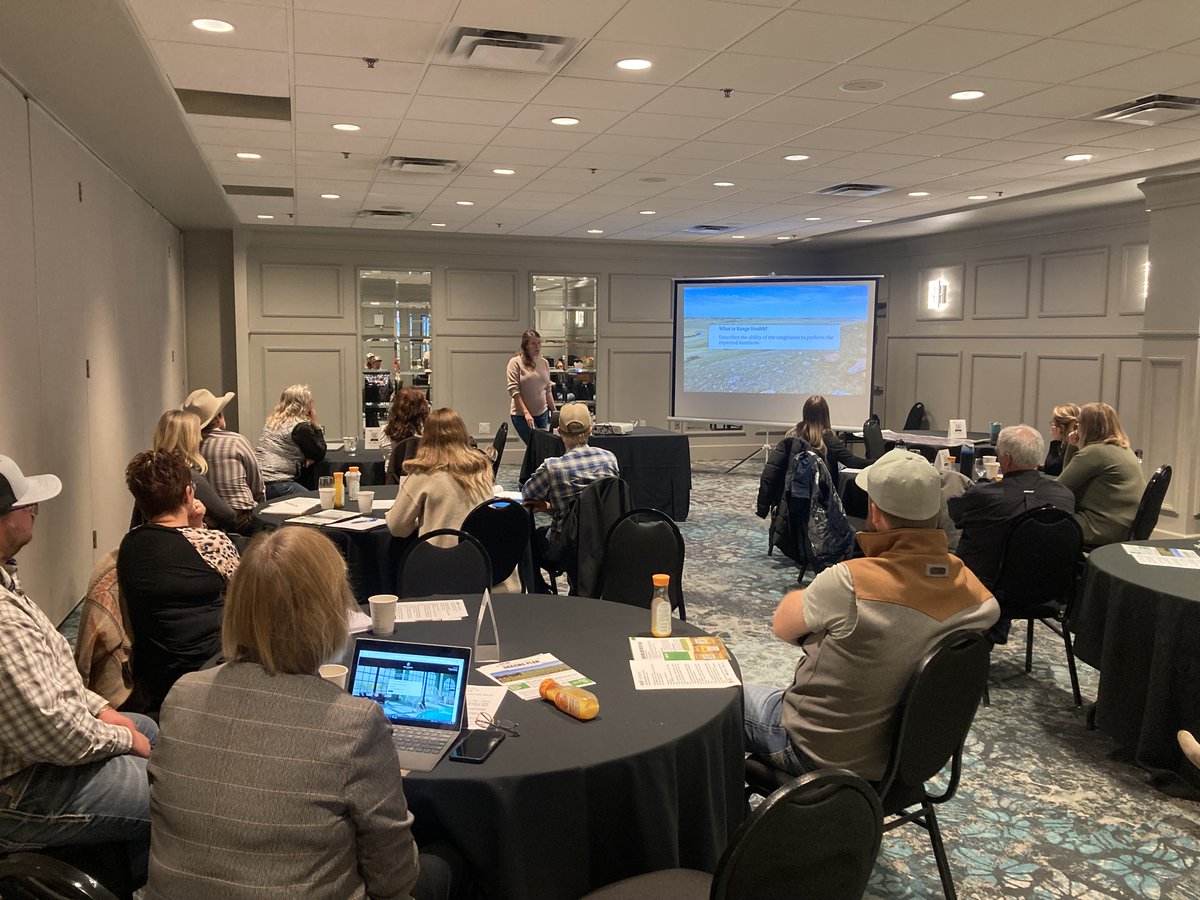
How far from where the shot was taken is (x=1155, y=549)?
4.06 m

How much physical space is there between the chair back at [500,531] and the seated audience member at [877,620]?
6.42 feet

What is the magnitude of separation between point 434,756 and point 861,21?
3241mm

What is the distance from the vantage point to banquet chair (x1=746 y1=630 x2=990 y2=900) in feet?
7.34

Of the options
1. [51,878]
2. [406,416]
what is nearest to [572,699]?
[51,878]

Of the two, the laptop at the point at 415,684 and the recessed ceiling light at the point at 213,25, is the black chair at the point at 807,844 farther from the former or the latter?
the recessed ceiling light at the point at 213,25

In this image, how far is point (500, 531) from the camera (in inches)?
165

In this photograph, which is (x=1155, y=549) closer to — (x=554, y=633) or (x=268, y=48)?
(x=554, y=633)

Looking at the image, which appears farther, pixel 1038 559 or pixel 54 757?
pixel 1038 559

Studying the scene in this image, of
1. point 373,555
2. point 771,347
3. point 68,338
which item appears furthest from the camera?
point 771,347

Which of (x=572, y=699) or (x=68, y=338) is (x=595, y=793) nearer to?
(x=572, y=699)

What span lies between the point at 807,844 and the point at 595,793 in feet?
1.81

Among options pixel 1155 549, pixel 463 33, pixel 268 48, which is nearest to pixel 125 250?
pixel 268 48

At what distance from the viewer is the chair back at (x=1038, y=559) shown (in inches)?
160

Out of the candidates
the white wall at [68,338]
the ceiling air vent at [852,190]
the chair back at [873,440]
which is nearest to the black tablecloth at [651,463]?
the chair back at [873,440]
